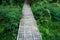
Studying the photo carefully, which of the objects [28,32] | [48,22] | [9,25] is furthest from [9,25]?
[48,22]

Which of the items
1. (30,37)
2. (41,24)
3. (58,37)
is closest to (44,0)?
(41,24)

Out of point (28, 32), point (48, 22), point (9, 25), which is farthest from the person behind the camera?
point (48, 22)

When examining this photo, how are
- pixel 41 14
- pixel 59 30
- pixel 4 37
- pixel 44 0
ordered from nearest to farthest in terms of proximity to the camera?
pixel 4 37 → pixel 59 30 → pixel 41 14 → pixel 44 0

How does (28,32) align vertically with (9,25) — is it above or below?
below

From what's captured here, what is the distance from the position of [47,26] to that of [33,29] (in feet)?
4.90

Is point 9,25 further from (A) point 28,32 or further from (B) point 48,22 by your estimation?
(B) point 48,22

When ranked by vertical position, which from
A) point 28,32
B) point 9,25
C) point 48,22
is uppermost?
point 9,25

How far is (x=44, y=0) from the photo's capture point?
1329 centimetres

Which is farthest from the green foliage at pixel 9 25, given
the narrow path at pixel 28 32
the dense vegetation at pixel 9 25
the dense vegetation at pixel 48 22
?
the dense vegetation at pixel 48 22

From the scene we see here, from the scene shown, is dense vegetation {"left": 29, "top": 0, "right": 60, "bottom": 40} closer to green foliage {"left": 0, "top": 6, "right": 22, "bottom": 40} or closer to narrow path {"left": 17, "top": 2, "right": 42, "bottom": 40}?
narrow path {"left": 17, "top": 2, "right": 42, "bottom": 40}

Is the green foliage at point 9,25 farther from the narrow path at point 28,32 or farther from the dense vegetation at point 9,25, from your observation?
the narrow path at point 28,32

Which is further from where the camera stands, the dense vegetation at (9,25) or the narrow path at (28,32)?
the dense vegetation at (9,25)

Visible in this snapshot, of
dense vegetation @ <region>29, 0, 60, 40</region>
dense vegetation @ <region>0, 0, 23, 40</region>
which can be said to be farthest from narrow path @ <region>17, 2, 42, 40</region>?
dense vegetation @ <region>29, 0, 60, 40</region>

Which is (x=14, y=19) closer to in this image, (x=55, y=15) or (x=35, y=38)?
(x=35, y=38)
